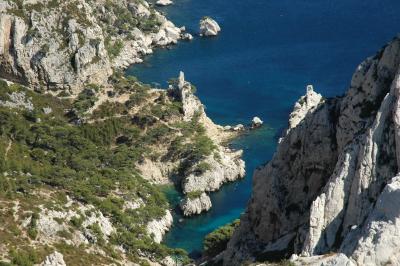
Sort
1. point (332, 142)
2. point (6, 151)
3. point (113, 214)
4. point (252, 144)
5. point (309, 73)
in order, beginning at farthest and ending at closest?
point (309, 73) → point (252, 144) → point (6, 151) → point (113, 214) → point (332, 142)

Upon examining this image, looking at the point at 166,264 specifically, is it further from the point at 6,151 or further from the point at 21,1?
the point at 21,1

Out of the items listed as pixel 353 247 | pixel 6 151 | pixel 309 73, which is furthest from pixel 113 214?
pixel 309 73

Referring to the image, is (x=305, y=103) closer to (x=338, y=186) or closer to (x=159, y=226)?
(x=159, y=226)

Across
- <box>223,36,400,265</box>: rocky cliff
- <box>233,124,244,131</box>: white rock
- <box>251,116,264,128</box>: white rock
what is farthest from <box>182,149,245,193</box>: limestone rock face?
<box>223,36,400,265</box>: rocky cliff

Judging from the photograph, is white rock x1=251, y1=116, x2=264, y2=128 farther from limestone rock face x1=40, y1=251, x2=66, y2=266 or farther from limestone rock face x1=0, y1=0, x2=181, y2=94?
limestone rock face x1=40, y1=251, x2=66, y2=266

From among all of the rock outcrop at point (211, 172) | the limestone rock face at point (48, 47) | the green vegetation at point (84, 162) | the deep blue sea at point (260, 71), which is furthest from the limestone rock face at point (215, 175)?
the limestone rock face at point (48, 47)
